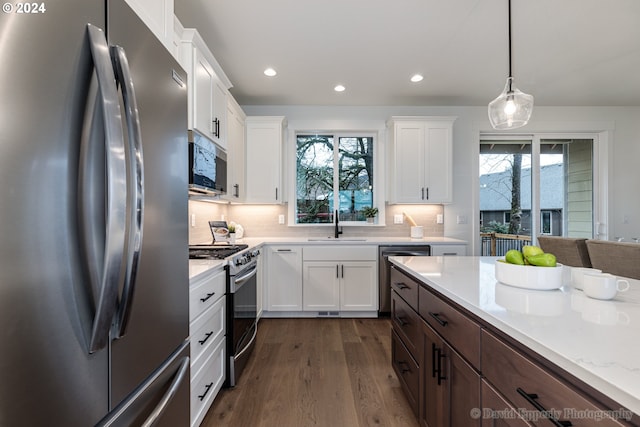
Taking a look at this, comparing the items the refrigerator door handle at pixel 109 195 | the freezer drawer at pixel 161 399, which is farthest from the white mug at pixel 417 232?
the refrigerator door handle at pixel 109 195

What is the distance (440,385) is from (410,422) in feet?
2.08

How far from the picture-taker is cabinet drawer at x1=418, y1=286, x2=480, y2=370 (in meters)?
0.98

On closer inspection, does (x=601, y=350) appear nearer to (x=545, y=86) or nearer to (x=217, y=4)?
(x=217, y=4)

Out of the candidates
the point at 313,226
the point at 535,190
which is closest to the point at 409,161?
the point at 313,226

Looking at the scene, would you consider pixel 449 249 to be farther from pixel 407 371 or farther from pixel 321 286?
pixel 407 371

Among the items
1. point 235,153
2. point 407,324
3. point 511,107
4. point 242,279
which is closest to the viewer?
point 407,324

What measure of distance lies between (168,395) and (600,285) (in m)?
1.53

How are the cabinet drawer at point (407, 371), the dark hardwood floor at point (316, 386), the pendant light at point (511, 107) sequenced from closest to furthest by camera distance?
the cabinet drawer at point (407, 371)
the dark hardwood floor at point (316, 386)
the pendant light at point (511, 107)

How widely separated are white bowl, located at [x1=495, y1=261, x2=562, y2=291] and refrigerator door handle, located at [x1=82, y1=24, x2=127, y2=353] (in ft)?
4.43

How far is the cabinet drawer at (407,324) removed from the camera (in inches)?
60.2

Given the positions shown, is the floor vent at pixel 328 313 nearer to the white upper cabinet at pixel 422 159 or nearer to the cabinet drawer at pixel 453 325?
the white upper cabinet at pixel 422 159

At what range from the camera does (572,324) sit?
770 millimetres

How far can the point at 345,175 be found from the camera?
402 cm

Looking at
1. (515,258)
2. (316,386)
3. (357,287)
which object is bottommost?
(316,386)
